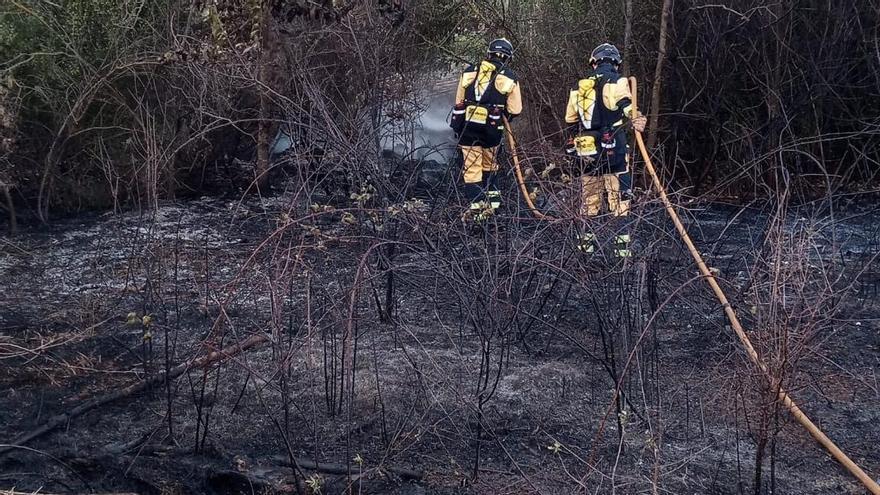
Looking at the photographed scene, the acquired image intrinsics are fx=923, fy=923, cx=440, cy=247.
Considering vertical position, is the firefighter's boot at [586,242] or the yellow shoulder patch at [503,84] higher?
the yellow shoulder patch at [503,84]

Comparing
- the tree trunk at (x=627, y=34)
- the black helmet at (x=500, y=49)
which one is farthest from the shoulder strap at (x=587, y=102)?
the tree trunk at (x=627, y=34)

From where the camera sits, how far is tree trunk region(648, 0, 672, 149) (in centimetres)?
962

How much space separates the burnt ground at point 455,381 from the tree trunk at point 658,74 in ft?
12.0

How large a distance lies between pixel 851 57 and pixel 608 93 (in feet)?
13.2

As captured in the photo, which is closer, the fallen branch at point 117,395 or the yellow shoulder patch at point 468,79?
the fallen branch at point 117,395

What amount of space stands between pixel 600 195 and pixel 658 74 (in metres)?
4.87

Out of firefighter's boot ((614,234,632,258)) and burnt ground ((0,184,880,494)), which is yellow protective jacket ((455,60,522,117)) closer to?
burnt ground ((0,184,880,494))

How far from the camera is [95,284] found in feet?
23.3

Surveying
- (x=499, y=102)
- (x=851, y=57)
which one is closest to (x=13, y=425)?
(x=499, y=102)

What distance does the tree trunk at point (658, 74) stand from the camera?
9617mm

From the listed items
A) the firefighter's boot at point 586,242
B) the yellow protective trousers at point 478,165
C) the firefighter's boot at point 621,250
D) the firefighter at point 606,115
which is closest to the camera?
the firefighter's boot at point 586,242

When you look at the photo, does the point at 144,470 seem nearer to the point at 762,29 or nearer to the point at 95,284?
the point at 95,284

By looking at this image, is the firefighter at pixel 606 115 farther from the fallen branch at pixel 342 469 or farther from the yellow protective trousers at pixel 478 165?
the fallen branch at pixel 342 469

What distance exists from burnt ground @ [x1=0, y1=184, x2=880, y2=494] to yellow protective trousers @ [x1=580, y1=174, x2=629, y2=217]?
0.69ft
